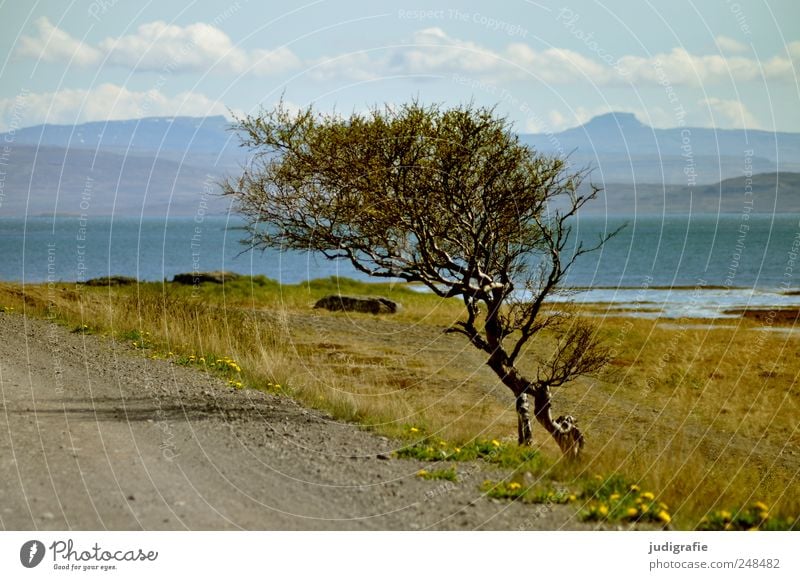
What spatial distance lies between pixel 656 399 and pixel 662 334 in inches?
590

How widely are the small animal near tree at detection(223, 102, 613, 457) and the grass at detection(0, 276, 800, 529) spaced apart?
253 centimetres

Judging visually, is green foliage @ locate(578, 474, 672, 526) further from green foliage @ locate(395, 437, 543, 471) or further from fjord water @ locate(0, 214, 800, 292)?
fjord water @ locate(0, 214, 800, 292)

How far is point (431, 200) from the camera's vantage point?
16.4 metres

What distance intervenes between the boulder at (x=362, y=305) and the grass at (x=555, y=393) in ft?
5.84

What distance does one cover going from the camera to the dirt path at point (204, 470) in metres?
9.77

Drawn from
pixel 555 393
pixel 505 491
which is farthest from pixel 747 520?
pixel 555 393

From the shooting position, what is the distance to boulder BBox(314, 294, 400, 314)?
145 ft

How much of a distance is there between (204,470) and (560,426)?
25.6 ft

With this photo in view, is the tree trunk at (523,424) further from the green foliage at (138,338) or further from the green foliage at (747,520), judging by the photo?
the green foliage at (138,338)

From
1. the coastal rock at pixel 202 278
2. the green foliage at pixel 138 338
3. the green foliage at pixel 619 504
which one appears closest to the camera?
the green foliage at pixel 619 504

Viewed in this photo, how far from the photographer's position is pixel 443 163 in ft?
53.1

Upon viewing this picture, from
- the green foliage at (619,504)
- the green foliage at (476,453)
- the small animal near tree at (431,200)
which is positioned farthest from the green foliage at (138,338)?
the green foliage at (619,504)

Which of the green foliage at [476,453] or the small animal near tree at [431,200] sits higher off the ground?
the small animal near tree at [431,200]

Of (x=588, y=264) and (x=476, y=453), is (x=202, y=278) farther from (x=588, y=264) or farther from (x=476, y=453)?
(x=588, y=264)
